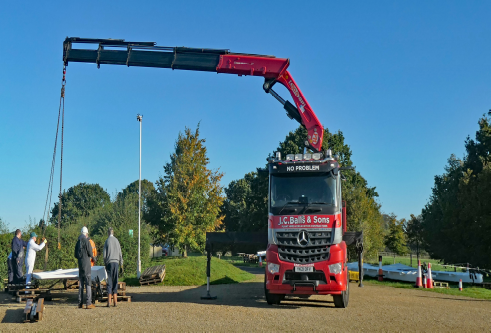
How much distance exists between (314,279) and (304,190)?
2491 mm

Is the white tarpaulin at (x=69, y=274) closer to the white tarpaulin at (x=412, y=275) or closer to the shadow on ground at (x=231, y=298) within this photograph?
the shadow on ground at (x=231, y=298)

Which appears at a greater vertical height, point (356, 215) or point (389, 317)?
point (356, 215)

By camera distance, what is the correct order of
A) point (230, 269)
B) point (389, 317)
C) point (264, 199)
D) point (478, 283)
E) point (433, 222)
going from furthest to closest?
point (264, 199), point (433, 222), point (230, 269), point (478, 283), point (389, 317)

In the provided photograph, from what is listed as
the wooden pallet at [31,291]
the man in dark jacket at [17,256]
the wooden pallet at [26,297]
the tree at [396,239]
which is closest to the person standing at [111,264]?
the wooden pallet at [26,297]

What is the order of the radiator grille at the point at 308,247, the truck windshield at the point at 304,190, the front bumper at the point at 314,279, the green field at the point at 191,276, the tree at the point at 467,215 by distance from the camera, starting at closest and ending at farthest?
the front bumper at the point at 314,279
the radiator grille at the point at 308,247
the truck windshield at the point at 304,190
the green field at the point at 191,276
the tree at the point at 467,215

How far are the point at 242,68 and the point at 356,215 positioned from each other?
17997mm

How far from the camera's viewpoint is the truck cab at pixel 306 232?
12.2 meters

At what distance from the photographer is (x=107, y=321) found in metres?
10.4

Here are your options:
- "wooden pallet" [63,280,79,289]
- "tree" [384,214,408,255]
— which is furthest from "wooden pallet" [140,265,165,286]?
"tree" [384,214,408,255]

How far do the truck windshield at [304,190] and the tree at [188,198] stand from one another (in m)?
18.7

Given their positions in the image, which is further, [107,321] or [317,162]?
[317,162]

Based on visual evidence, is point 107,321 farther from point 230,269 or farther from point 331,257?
point 230,269

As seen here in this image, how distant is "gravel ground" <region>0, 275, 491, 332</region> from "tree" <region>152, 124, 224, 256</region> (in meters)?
15.4

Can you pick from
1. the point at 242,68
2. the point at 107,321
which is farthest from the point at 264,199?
the point at 107,321
